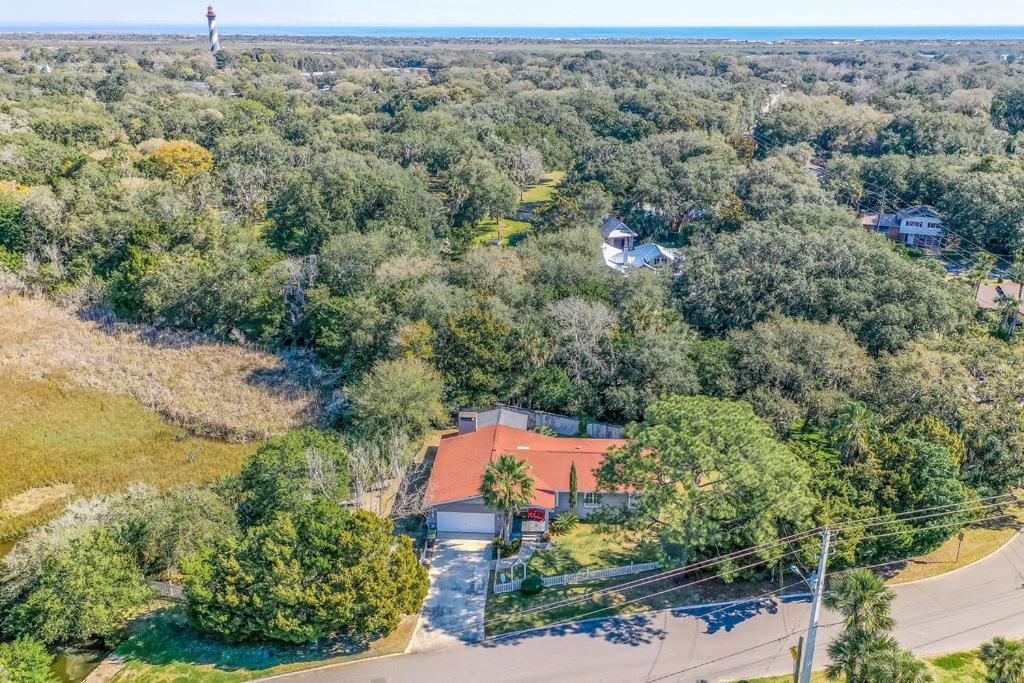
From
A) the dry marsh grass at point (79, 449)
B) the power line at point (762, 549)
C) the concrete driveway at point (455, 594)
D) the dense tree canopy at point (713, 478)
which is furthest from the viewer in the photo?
the dry marsh grass at point (79, 449)

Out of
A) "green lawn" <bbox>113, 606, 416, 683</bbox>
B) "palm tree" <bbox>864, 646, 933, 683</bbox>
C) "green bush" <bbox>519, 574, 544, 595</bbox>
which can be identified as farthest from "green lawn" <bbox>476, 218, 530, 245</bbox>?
"palm tree" <bbox>864, 646, 933, 683</bbox>

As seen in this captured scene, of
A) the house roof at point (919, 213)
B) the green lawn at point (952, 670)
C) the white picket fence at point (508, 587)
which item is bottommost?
the white picket fence at point (508, 587)

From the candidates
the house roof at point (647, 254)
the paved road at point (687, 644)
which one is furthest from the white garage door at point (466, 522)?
the house roof at point (647, 254)

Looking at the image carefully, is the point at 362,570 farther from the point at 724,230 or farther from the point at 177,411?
the point at 724,230

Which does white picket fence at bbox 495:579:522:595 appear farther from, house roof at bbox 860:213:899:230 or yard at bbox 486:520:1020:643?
house roof at bbox 860:213:899:230

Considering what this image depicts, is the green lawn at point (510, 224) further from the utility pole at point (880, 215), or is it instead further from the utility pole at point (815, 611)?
the utility pole at point (815, 611)

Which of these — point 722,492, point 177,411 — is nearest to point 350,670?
point 722,492
